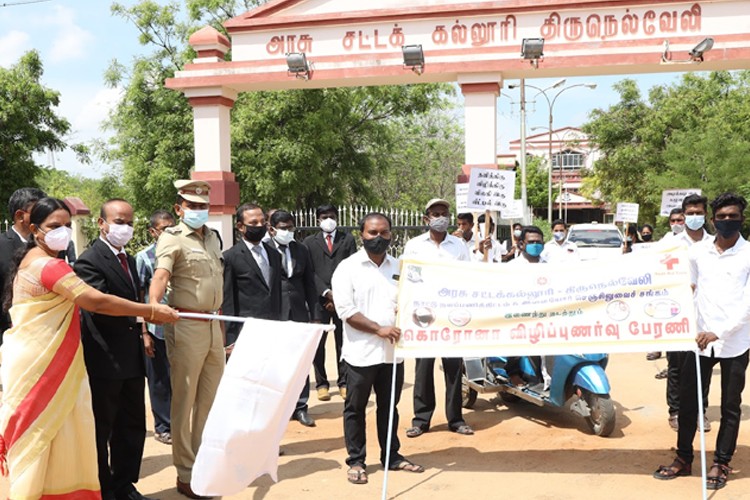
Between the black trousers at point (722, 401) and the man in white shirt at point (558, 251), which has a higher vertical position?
the man in white shirt at point (558, 251)

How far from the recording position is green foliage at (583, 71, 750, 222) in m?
25.1

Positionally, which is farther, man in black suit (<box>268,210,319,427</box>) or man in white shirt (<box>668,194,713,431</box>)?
man in black suit (<box>268,210,319,427</box>)

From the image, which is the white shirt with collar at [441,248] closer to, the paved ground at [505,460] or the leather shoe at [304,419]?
the paved ground at [505,460]

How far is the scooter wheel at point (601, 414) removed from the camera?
6.01 meters

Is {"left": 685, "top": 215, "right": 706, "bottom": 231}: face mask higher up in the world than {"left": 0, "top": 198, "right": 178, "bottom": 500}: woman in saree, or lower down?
higher up

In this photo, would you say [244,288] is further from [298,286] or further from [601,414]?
[601,414]

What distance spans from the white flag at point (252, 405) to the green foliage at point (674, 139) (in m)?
22.9

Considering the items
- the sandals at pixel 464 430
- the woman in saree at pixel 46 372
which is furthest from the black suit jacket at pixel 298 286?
the woman in saree at pixel 46 372

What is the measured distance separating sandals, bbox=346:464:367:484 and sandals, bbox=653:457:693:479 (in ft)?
6.69

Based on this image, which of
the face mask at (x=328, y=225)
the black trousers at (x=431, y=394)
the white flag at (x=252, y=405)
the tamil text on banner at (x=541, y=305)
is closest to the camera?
the white flag at (x=252, y=405)

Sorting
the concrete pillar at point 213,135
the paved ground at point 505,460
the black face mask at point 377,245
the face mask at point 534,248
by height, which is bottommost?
the paved ground at point 505,460

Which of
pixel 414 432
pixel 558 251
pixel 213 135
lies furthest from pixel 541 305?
pixel 213 135

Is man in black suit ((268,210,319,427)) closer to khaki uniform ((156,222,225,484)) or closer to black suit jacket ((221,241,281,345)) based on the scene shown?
black suit jacket ((221,241,281,345))

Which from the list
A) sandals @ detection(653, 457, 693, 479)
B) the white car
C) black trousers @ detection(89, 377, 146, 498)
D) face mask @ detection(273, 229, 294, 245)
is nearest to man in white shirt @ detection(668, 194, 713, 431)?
sandals @ detection(653, 457, 693, 479)
